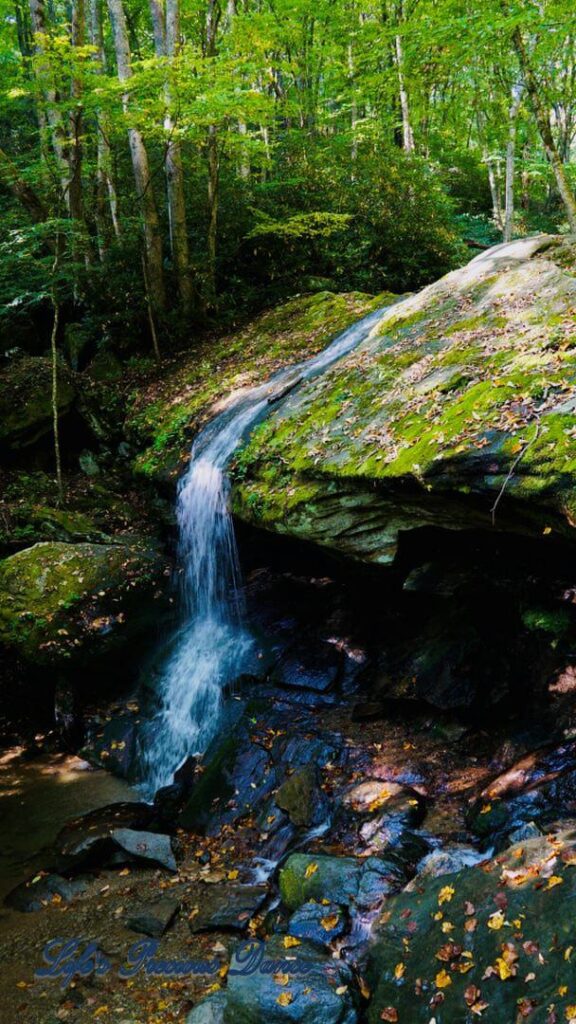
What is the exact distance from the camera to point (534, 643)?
19.8 feet

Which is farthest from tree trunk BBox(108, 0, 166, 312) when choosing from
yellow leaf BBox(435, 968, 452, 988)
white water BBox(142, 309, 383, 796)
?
yellow leaf BBox(435, 968, 452, 988)

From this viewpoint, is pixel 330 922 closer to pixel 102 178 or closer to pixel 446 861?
pixel 446 861

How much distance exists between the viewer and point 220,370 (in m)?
11.7

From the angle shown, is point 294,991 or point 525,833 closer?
point 294,991

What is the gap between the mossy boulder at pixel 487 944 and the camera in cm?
308

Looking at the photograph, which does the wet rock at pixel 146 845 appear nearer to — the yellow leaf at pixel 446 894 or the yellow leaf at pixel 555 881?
the yellow leaf at pixel 446 894

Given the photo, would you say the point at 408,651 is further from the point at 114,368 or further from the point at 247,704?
the point at 114,368

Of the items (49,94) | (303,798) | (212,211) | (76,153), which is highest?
(49,94)

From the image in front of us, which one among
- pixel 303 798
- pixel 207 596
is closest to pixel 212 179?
pixel 207 596

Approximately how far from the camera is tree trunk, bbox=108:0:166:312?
11570 millimetres

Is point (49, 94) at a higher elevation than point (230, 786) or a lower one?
higher

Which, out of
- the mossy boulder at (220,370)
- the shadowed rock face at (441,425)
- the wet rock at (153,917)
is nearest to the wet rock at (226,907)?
the wet rock at (153,917)

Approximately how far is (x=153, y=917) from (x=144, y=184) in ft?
40.9

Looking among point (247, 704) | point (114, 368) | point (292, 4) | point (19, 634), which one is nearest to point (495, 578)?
point (247, 704)
